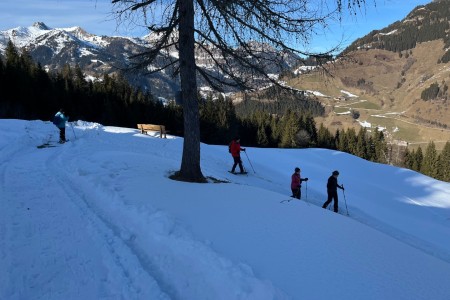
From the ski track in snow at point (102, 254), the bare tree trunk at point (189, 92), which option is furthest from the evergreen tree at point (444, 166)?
the ski track in snow at point (102, 254)

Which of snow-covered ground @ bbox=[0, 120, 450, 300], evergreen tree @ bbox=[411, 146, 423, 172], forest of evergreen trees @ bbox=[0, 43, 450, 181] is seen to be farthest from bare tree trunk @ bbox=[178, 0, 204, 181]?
evergreen tree @ bbox=[411, 146, 423, 172]

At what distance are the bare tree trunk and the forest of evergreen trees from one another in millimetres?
20899

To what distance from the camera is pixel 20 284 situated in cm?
454

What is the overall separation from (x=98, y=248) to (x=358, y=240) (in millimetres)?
4434

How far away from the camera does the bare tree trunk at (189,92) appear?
9.61m

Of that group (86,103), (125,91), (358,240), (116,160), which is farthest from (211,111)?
(358,240)

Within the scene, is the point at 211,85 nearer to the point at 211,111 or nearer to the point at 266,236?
the point at 266,236

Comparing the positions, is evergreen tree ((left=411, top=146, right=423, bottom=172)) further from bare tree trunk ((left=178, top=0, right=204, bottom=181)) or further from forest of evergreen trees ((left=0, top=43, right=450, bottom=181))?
bare tree trunk ((left=178, top=0, right=204, bottom=181))

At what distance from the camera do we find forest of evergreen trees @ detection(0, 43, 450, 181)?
4746 centimetres

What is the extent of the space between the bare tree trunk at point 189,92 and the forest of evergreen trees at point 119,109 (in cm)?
2090

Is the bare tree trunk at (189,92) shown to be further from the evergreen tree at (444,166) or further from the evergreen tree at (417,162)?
the evergreen tree at (417,162)

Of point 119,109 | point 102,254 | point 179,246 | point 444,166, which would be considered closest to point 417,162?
point 444,166

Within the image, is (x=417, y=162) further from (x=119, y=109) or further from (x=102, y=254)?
(x=102, y=254)

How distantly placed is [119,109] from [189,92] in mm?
49592
